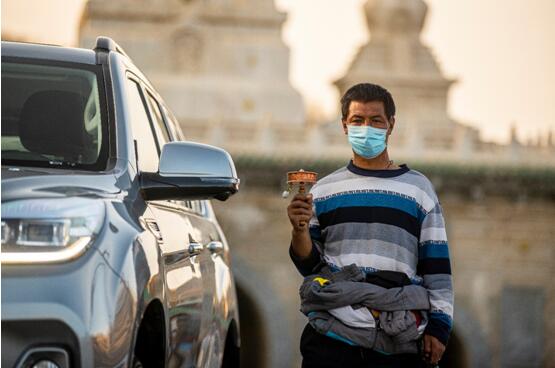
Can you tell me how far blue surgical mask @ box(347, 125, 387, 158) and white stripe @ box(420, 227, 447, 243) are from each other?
0.93 ft

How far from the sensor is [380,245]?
197 inches

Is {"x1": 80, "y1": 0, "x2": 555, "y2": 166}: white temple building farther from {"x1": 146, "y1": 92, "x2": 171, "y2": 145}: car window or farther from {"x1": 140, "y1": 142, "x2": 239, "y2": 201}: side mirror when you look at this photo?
{"x1": 140, "y1": 142, "x2": 239, "y2": 201}: side mirror

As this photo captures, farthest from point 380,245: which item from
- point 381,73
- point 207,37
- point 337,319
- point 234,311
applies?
point 381,73

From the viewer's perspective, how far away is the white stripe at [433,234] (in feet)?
16.6

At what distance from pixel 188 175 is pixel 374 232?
632 millimetres

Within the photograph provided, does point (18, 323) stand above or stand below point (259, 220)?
above

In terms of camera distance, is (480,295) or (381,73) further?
(381,73)

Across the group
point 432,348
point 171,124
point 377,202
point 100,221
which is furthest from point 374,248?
point 171,124

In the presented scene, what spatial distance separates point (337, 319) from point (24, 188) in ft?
4.37

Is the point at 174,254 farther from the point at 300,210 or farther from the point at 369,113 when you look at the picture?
the point at 369,113

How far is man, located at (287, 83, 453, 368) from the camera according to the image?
500 cm

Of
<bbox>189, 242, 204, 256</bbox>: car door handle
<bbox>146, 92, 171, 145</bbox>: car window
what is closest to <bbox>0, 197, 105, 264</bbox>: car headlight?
<bbox>189, 242, 204, 256</bbox>: car door handle

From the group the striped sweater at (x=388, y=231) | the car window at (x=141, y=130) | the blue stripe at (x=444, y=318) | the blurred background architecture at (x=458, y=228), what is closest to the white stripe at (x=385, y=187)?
the striped sweater at (x=388, y=231)

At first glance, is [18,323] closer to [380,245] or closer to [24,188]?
[24,188]
